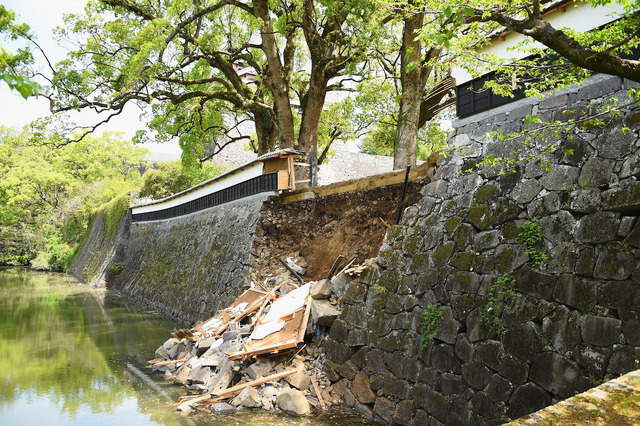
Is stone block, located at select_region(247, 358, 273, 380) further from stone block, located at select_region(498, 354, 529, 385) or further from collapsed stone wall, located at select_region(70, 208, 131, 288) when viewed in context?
collapsed stone wall, located at select_region(70, 208, 131, 288)

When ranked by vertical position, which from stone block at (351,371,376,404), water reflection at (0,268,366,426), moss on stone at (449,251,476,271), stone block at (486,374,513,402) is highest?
moss on stone at (449,251,476,271)

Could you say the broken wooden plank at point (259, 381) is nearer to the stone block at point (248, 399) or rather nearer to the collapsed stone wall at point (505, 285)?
the stone block at point (248, 399)

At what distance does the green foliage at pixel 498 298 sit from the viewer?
5109 mm

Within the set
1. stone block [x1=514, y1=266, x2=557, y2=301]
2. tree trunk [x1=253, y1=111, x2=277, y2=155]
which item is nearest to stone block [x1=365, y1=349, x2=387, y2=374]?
stone block [x1=514, y1=266, x2=557, y2=301]

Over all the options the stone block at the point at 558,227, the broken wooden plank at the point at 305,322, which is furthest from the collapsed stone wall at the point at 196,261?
the stone block at the point at 558,227

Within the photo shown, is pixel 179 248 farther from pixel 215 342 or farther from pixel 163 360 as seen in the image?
pixel 215 342

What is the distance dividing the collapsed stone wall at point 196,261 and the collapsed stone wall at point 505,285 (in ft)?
18.3

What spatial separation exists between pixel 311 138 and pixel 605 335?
11822 mm

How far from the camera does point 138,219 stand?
2541cm

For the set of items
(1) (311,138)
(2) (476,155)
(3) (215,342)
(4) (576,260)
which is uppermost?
(1) (311,138)

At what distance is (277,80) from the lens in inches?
576

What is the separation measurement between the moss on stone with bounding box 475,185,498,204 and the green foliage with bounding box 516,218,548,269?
25.1 inches

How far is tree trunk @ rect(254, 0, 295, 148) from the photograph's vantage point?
46.7 feet

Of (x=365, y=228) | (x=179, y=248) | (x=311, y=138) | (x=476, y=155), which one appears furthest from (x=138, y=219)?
(x=476, y=155)
